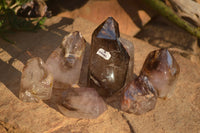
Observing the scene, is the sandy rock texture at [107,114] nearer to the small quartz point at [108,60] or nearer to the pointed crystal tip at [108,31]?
the small quartz point at [108,60]

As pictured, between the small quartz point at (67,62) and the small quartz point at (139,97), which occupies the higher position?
the small quartz point at (67,62)

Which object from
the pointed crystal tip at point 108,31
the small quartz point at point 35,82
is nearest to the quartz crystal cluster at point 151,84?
the pointed crystal tip at point 108,31

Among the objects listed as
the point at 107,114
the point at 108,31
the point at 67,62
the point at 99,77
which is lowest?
the point at 107,114

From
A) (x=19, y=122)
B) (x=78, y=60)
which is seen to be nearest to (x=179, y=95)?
(x=78, y=60)

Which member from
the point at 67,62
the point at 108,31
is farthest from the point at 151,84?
the point at 67,62

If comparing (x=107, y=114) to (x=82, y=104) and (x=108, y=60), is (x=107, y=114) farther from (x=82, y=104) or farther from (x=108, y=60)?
(x=108, y=60)

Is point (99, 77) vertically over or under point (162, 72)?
over

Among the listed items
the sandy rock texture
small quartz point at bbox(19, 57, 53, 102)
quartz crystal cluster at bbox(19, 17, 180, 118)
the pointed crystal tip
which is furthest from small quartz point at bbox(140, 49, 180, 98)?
small quartz point at bbox(19, 57, 53, 102)
